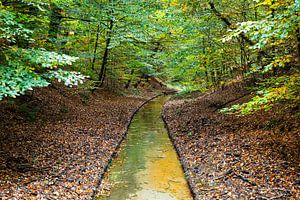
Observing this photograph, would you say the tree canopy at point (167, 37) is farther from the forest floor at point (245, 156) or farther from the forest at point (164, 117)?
the forest floor at point (245, 156)

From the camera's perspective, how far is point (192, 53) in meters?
15.6

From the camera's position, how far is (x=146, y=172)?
8.33 meters

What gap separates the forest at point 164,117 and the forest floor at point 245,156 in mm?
30

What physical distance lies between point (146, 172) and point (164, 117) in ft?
28.8

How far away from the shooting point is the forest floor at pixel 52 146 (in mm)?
6281

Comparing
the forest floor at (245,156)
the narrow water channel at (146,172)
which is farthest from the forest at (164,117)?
the narrow water channel at (146,172)

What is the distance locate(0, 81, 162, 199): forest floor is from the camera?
6.28 meters

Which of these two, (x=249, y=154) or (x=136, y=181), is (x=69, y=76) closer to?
(x=136, y=181)

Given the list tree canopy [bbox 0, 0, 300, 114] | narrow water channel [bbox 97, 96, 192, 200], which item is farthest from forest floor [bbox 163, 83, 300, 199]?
tree canopy [bbox 0, 0, 300, 114]

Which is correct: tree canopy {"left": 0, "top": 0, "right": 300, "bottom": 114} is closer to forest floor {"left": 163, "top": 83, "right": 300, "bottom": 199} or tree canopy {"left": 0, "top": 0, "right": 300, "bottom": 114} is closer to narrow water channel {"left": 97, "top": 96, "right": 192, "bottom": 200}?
forest floor {"left": 163, "top": 83, "right": 300, "bottom": 199}

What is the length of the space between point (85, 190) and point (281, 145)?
17.4ft

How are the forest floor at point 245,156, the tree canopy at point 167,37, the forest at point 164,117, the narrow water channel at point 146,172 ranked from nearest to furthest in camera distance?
1. the tree canopy at point 167,37
2. the forest at point 164,117
3. the forest floor at point 245,156
4. the narrow water channel at point 146,172

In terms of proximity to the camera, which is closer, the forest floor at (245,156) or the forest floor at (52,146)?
the forest floor at (245,156)

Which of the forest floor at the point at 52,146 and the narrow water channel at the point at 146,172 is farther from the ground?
the forest floor at the point at 52,146
